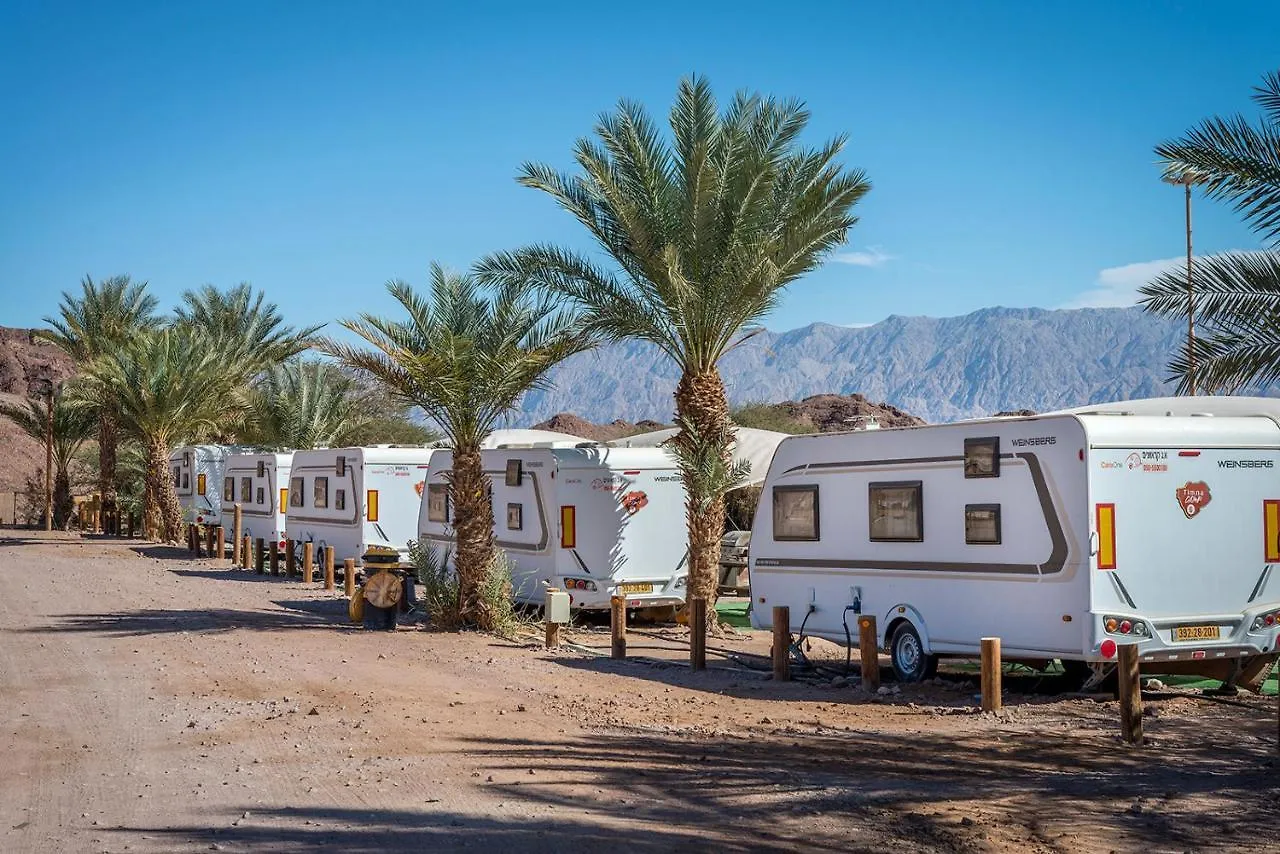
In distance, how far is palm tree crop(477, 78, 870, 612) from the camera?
16.0m

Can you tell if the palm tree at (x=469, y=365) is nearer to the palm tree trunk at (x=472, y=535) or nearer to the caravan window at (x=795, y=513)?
the palm tree trunk at (x=472, y=535)

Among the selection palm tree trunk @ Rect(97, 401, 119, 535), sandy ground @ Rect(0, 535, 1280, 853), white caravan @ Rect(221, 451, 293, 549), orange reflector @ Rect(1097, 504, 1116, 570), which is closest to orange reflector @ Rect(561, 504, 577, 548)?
sandy ground @ Rect(0, 535, 1280, 853)

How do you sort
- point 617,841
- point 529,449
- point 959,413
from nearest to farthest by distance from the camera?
point 617,841
point 529,449
point 959,413

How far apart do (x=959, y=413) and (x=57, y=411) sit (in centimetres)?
15505

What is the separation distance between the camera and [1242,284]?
1273cm

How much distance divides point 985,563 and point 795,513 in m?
2.63

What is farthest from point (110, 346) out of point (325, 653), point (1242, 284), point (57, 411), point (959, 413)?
point (959, 413)

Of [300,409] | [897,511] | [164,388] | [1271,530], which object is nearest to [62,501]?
[164,388]

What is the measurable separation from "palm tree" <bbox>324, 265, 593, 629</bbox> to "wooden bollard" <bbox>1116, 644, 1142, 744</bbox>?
894 cm

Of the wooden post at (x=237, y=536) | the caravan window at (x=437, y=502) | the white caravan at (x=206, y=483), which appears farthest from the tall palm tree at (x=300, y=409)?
the caravan window at (x=437, y=502)

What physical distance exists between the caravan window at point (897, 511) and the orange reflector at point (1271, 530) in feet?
9.33

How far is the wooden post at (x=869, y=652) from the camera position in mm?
11828

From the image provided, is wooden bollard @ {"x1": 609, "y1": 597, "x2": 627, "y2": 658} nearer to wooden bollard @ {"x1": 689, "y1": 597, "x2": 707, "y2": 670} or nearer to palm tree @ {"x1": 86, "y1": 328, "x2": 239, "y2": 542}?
wooden bollard @ {"x1": 689, "y1": 597, "x2": 707, "y2": 670}

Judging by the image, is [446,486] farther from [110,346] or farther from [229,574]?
[110,346]
